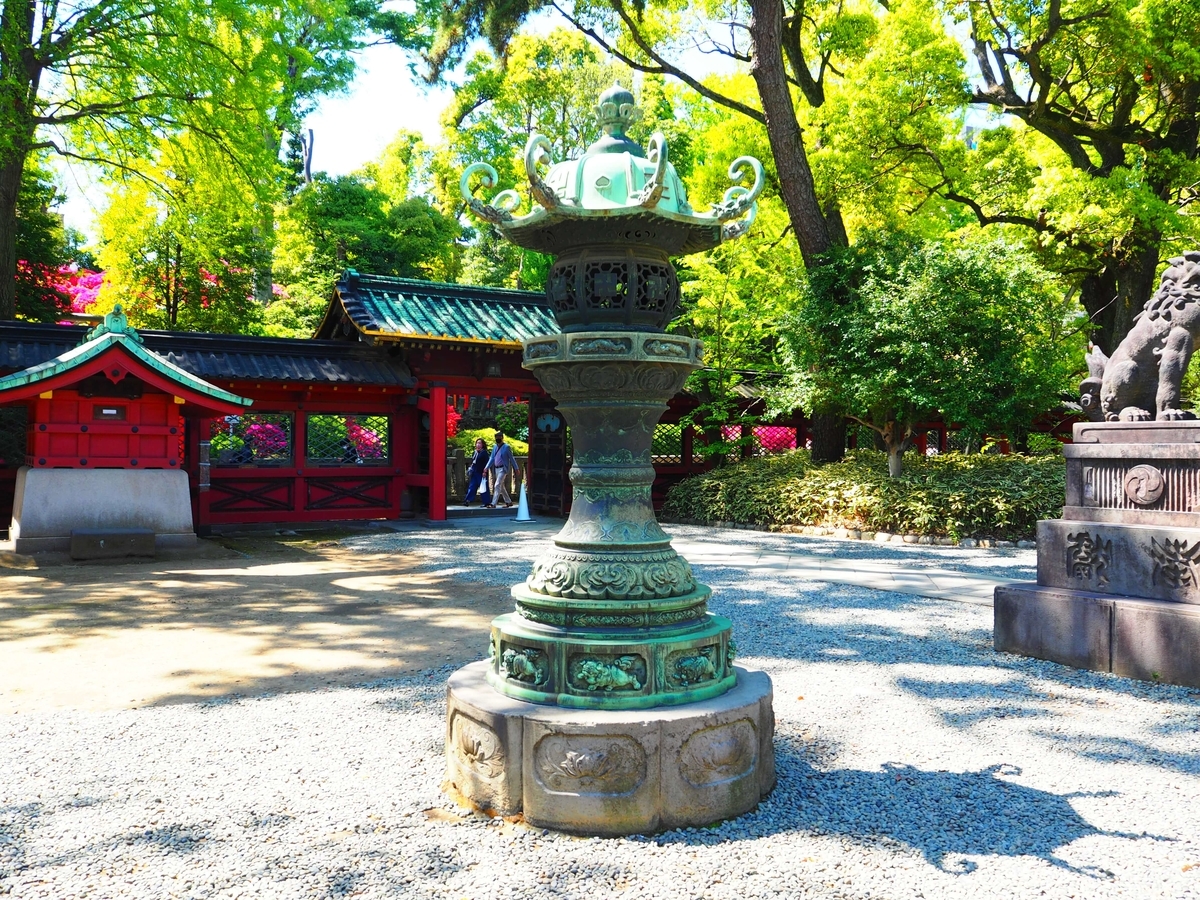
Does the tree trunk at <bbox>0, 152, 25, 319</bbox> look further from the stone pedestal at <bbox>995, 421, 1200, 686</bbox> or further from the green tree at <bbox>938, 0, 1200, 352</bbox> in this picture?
the green tree at <bbox>938, 0, 1200, 352</bbox>

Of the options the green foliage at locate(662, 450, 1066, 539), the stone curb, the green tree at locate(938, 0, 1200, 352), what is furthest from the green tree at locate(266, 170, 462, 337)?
the green tree at locate(938, 0, 1200, 352)

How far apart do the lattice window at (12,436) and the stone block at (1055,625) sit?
1288 cm

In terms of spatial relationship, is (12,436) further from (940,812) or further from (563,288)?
(940,812)

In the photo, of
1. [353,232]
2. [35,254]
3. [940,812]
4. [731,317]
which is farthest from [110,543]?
[353,232]

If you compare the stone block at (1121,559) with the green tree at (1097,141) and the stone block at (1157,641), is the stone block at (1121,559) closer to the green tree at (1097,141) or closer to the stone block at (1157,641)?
the stone block at (1157,641)

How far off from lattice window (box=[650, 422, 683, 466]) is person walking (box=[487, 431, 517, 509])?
3237 millimetres

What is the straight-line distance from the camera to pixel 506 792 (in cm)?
328

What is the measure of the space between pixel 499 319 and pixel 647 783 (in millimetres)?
13324

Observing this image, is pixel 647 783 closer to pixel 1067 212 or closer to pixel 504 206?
pixel 504 206

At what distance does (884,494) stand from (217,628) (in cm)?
982

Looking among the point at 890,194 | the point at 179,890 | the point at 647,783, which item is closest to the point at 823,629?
the point at 647,783

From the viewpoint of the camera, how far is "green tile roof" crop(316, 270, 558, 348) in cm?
1430

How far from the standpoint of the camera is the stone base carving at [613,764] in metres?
3.16

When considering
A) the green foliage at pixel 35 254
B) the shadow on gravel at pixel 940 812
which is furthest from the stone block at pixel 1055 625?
the green foliage at pixel 35 254
